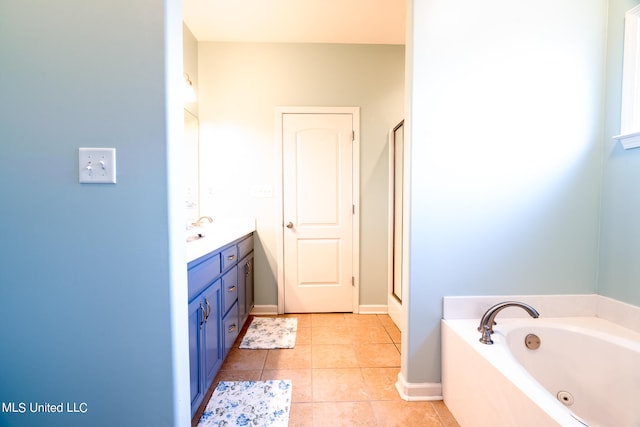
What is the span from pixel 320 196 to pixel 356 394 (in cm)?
166

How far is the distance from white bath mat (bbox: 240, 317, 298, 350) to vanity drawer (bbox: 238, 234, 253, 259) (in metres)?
0.66

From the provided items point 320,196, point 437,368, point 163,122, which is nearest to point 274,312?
point 320,196

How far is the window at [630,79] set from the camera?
1.30m

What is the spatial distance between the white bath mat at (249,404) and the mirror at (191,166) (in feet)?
4.58

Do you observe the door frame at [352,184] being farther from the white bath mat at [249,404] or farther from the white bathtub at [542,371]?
the white bathtub at [542,371]

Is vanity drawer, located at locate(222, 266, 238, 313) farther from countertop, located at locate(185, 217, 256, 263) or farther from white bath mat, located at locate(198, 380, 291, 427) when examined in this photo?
white bath mat, located at locate(198, 380, 291, 427)

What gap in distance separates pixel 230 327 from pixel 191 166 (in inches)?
56.8

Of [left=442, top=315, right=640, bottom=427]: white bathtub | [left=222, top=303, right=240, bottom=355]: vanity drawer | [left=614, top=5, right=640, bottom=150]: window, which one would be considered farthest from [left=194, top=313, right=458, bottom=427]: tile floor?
[left=614, top=5, right=640, bottom=150]: window

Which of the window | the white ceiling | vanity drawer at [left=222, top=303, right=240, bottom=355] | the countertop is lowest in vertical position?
vanity drawer at [left=222, top=303, right=240, bottom=355]

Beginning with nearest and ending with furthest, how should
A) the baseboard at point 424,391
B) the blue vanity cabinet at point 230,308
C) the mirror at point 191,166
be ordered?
the baseboard at point 424,391 < the blue vanity cabinet at point 230,308 < the mirror at point 191,166

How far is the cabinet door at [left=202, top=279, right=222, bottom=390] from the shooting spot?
1402mm

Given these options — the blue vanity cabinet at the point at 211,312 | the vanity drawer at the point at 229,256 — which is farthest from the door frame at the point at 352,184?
the vanity drawer at the point at 229,256

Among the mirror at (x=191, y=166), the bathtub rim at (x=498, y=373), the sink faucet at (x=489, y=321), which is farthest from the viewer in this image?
the mirror at (x=191, y=166)

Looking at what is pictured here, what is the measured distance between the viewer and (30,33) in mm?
826
